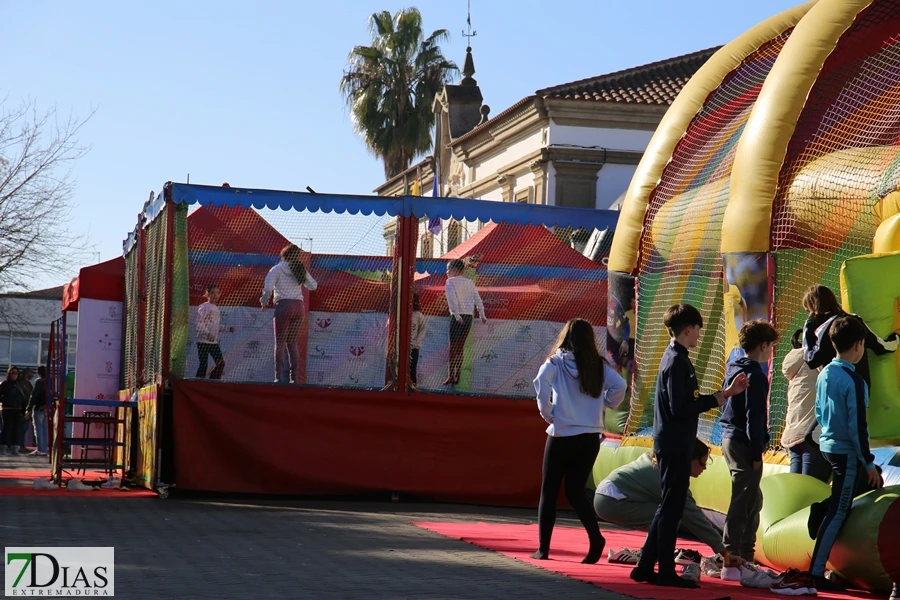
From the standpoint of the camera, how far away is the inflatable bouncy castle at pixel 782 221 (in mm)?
8641

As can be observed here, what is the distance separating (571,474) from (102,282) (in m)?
11.1

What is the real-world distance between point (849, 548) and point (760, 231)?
317cm

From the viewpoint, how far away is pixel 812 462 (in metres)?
9.15

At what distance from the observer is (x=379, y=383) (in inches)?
544

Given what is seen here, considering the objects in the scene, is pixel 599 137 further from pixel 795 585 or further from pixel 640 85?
pixel 795 585

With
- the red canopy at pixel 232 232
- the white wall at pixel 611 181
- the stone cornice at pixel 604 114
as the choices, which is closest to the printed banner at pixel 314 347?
the red canopy at pixel 232 232

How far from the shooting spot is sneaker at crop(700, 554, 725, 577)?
8.53 metres

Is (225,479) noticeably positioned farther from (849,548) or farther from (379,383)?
(849,548)

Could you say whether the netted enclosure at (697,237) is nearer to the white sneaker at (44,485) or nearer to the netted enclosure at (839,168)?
the netted enclosure at (839,168)

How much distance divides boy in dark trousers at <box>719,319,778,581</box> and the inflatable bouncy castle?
18.0 inches

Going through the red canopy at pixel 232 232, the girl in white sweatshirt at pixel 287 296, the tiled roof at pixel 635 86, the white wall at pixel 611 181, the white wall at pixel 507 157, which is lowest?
the girl in white sweatshirt at pixel 287 296

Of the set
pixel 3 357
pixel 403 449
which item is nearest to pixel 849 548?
pixel 403 449

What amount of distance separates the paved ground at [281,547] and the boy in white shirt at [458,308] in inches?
59.7

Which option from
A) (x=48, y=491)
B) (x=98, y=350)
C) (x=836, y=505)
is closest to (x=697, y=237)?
(x=836, y=505)
